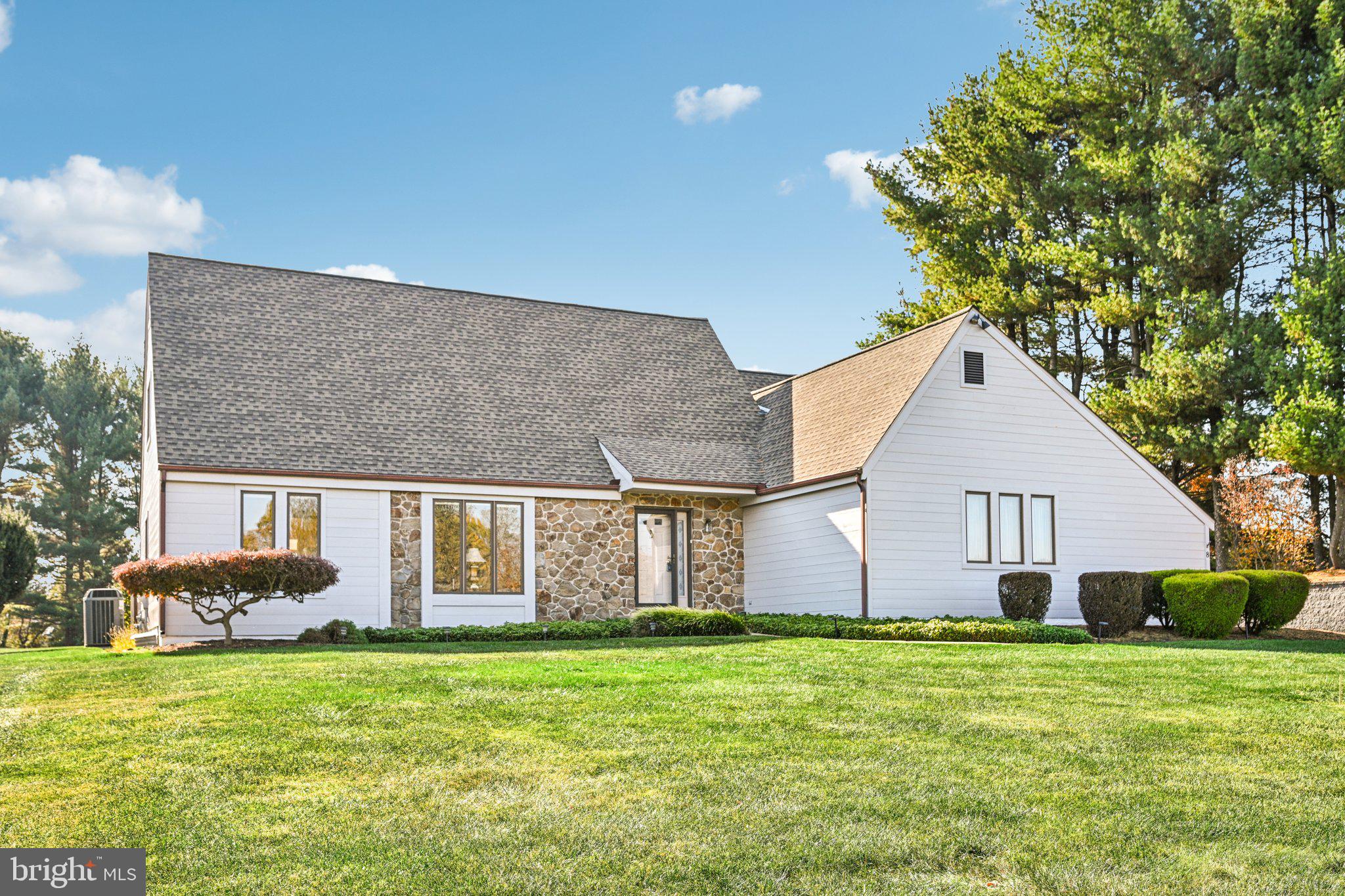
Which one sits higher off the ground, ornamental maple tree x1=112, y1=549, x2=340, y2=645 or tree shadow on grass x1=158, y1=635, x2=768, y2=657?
ornamental maple tree x1=112, y1=549, x2=340, y2=645

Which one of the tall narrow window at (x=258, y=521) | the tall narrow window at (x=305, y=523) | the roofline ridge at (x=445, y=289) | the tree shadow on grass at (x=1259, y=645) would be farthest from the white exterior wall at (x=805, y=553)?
the tall narrow window at (x=258, y=521)

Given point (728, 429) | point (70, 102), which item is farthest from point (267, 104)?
point (728, 429)

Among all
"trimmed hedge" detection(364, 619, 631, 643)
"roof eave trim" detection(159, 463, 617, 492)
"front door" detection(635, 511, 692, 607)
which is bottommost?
"trimmed hedge" detection(364, 619, 631, 643)

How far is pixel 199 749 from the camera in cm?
661

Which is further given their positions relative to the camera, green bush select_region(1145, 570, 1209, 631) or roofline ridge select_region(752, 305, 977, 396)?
roofline ridge select_region(752, 305, 977, 396)

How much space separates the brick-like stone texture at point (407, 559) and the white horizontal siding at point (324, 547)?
Result: 241mm

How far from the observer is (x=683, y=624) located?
17.9 metres

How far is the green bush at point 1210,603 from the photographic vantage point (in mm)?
17703

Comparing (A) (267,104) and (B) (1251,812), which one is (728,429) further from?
(B) (1251,812)

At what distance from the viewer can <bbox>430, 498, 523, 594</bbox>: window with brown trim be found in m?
19.4

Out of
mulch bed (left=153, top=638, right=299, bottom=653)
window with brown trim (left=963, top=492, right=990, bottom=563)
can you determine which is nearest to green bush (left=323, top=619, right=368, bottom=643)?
mulch bed (left=153, top=638, right=299, bottom=653)

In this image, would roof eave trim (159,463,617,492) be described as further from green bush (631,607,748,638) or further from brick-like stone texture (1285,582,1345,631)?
brick-like stone texture (1285,582,1345,631)

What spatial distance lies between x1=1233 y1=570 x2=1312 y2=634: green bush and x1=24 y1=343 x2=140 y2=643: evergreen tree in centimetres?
3508

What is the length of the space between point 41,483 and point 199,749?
4021 centimetres
